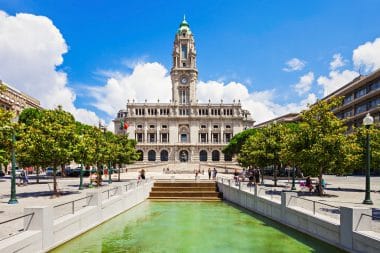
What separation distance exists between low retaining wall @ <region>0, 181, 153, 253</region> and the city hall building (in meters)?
91.1

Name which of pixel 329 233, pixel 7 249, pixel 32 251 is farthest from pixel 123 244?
pixel 329 233

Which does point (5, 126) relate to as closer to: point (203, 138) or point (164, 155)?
point (164, 155)

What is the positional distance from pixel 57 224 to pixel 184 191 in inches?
834

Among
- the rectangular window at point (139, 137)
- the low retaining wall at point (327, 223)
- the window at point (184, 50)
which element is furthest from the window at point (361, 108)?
the rectangular window at point (139, 137)

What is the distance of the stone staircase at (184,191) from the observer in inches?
1314

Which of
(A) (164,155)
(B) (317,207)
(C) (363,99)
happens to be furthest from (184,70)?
(B) (317,207)

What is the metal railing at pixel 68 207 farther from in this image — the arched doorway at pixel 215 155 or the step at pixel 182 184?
the arched doorway at pixel 215 155

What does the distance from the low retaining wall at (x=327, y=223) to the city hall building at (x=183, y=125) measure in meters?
→ 91.8

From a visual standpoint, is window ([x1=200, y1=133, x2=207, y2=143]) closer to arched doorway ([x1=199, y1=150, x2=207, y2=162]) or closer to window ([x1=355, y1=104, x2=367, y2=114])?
arched doorway ([x1=199, y1=150, x2=207, y2=162])

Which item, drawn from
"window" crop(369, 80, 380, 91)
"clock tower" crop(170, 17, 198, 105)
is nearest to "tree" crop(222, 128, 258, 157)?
"window" crop(369, 80, 380, 91)

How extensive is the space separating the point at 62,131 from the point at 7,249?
1648cm

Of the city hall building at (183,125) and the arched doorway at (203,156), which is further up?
the city hall building at (183,125)

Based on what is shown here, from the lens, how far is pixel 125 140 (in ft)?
154

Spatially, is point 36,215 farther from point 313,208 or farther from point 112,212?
point 313,208
